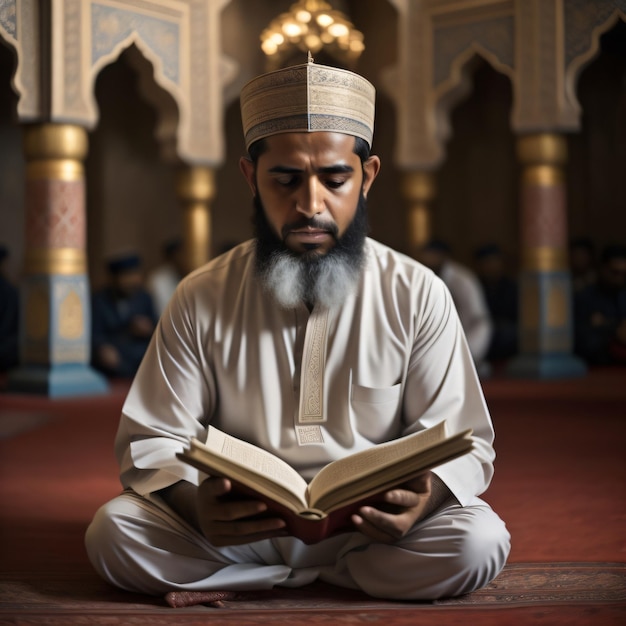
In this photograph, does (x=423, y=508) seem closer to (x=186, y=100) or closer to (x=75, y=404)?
(x=75, y=404)

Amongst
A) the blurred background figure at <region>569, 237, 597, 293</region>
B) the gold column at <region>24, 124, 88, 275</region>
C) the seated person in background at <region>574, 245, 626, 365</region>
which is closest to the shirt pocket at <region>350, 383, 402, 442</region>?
the gold column at <region>24, 124, 88, 275</region>

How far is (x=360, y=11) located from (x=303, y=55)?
1.20 m

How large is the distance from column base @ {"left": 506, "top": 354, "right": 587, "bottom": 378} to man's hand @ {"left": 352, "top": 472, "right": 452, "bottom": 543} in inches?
222

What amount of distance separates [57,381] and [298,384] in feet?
15.0

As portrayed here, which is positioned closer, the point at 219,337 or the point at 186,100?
the point at 219,337

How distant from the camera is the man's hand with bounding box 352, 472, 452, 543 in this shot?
1843 millimetres

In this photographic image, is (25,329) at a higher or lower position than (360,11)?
lower

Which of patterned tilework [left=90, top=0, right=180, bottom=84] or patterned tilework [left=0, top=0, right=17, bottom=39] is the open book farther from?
patterned tilework [left=90, top=0, right=180, bottom=84]

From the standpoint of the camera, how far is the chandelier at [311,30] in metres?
7.37

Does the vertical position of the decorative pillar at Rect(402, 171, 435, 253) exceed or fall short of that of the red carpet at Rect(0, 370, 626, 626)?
it exceeds it

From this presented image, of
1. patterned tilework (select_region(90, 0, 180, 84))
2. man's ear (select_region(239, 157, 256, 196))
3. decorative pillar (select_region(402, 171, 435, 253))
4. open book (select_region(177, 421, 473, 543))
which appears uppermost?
patterned tilework (select_region(90, 0, 180, 84))

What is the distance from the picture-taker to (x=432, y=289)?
89.4 inches

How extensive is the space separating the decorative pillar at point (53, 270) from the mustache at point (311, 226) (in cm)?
465

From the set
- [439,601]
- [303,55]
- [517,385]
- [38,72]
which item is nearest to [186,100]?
[38,72]
